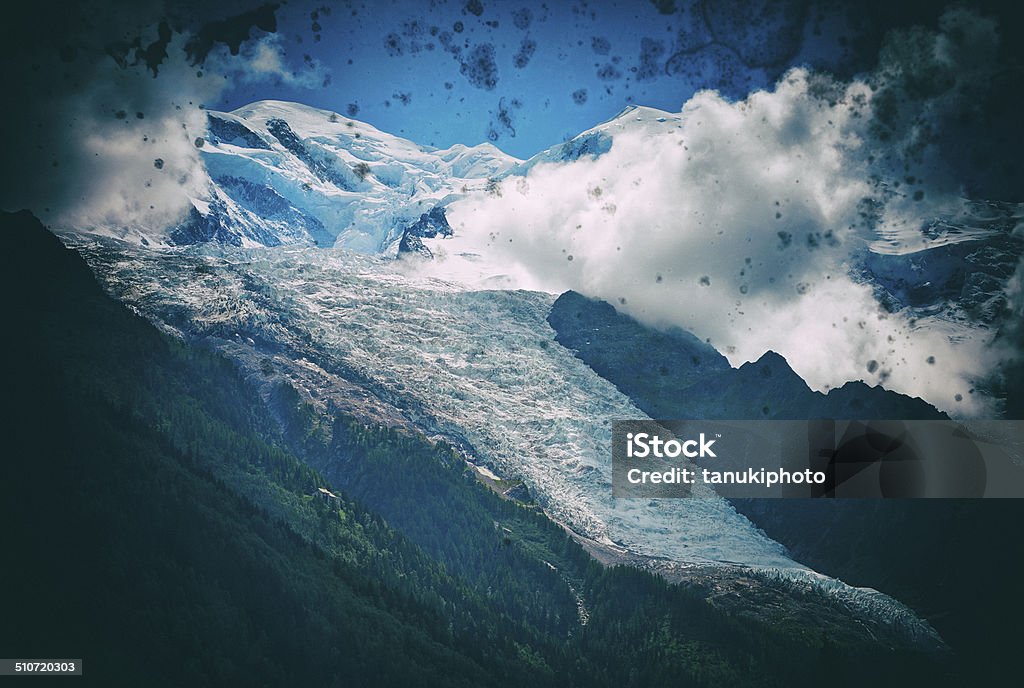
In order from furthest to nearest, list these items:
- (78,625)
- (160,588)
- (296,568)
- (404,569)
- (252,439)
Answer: (252,439), (404,569), (296,568), (160,588), (78,625)

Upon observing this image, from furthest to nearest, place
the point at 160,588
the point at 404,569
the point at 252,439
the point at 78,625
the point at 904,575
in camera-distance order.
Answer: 1. the point at 904,575
2. the point at 252,439
3. the point at 404,569
4. the point at 160,588
5. the point at 78,625

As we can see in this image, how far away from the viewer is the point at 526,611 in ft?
498

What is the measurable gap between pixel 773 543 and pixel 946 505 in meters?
38.4

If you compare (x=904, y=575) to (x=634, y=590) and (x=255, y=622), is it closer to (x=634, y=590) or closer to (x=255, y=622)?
(x=634, y=590)

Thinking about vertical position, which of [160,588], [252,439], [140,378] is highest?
[140,378]

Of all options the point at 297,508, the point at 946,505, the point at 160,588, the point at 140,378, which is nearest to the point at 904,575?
the point at 946,505

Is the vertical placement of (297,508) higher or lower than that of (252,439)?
lower

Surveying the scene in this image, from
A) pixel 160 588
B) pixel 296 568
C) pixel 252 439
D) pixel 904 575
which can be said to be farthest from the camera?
pixel 904 575

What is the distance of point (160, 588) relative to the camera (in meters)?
→ 114

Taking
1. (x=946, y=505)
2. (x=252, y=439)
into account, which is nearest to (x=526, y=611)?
(x=252, y=439)

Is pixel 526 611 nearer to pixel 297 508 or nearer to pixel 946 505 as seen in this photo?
pixel 297 508

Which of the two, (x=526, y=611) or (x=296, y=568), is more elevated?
(x=296, y=568)

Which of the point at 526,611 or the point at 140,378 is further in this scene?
the point at 140,378

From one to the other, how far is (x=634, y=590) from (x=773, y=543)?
54846 millimetres
